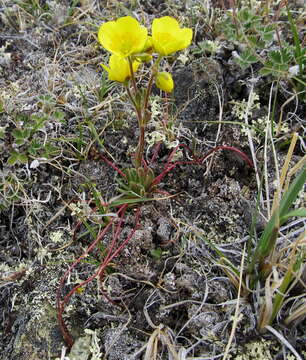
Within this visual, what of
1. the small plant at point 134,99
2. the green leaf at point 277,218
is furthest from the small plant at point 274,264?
the small plant at point 134,99

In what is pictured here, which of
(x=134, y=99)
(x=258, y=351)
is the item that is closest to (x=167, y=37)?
(x=134, y=99)

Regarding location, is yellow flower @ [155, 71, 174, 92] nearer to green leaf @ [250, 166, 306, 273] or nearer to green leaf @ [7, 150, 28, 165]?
green leaf @ [250, 166, 306, 273]

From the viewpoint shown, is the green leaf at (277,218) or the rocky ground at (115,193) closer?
the green leaf at (277,218)

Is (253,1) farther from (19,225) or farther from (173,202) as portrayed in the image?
(19,225)

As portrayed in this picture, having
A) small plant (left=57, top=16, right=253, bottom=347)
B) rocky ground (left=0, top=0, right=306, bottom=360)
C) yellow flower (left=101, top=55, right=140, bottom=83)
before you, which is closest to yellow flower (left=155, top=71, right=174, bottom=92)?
small plant (left=57, top=16, right=253, bottom=347)

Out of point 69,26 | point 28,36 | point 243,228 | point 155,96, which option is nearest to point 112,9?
point 69,26

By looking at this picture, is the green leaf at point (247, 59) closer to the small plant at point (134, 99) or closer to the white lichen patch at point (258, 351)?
the small plant at point (134, 99)
